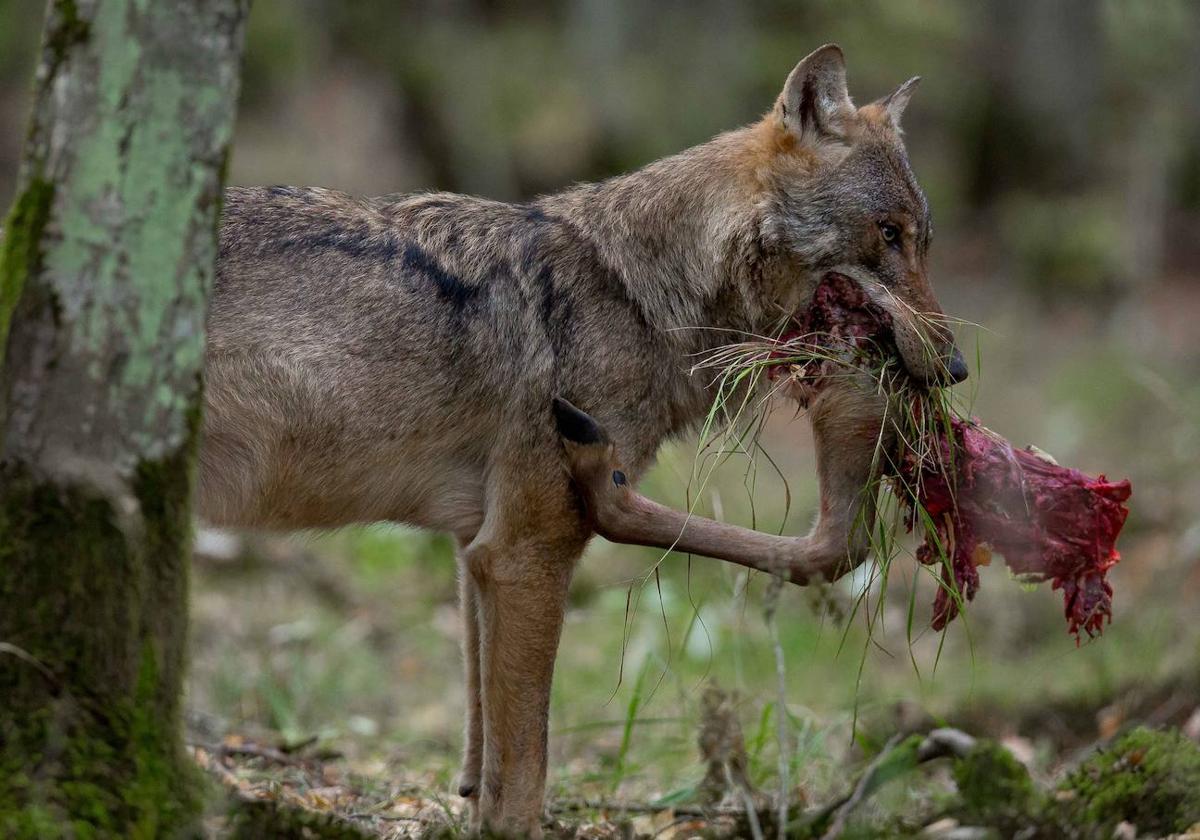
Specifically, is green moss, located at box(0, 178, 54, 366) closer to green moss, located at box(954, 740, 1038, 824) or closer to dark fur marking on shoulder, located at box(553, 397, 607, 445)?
dark fur marking on shoulder, located at box(553, 397, 607, 445)

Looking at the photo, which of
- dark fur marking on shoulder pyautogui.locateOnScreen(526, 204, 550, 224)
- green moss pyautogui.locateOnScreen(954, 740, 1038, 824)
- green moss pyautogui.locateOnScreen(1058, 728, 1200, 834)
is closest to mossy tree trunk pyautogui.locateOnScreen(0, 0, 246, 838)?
green moss pyautogui.locateOnScreen(954, 740, 1038, 824)

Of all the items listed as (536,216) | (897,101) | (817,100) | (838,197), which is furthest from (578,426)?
(897,101)

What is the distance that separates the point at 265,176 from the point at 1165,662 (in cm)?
1220

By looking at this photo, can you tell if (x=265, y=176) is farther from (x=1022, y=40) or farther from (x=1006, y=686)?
(x=1006, y=686)

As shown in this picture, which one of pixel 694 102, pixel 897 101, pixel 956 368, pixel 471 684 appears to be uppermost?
pixel 694 102

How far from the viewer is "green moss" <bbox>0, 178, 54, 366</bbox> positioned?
3.08m

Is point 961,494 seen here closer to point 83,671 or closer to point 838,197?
point 838,197

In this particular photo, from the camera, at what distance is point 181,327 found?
10.5 ft

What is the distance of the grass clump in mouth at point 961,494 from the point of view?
412 cm

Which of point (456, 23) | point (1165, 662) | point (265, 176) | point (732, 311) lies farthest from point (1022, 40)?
point (732, 311)

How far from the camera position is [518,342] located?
4742 mm

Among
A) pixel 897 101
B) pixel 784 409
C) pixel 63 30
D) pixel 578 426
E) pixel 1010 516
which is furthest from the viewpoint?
pixel 784 409

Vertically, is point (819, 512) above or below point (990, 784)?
above

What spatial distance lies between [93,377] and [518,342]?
1.88m
